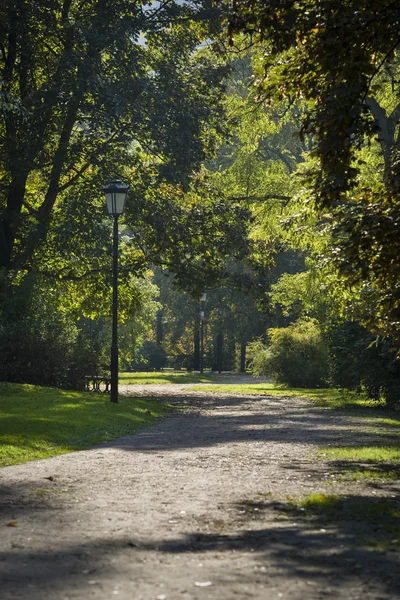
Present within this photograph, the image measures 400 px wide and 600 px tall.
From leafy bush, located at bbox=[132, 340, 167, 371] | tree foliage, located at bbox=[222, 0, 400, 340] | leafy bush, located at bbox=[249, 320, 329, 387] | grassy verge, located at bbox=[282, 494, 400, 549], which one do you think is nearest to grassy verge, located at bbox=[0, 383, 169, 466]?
grassy verge, located at bbox=[282, 494, 400, 549]

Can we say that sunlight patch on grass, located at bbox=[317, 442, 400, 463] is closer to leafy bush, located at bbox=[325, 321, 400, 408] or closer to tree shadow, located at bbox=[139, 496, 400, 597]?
tree shadow, located at bbox=[139, 496, 400, 597]

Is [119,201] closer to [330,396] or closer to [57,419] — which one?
[57,419]

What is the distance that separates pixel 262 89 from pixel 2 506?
263 inches

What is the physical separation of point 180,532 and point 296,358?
3480 cm

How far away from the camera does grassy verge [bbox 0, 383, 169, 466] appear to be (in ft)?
48.9

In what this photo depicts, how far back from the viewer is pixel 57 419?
1881 cm

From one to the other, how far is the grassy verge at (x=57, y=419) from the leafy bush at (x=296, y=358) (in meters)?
15.3

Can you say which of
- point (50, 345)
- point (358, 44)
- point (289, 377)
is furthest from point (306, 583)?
point (289, 377)

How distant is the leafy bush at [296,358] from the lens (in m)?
41.8

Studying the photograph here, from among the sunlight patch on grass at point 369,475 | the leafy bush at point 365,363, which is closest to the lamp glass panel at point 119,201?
the leafy bush at point 365,363

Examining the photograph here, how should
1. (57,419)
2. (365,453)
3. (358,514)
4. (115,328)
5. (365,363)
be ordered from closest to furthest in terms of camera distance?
(358,514) → (365,453) → (57,419) → (115,328) → (365,363)

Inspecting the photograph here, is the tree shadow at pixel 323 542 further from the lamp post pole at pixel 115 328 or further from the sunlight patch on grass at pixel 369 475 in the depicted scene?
the lamp post pole at pixel 115 328

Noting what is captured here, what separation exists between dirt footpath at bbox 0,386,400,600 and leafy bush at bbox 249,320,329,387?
27352 mm

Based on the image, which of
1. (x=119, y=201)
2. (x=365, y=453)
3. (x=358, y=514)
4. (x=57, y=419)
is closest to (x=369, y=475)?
(x=365, y=453)
